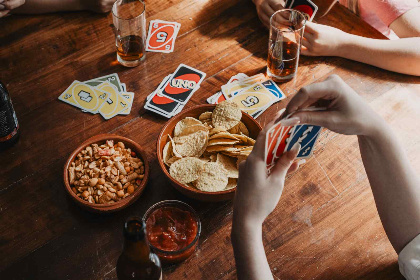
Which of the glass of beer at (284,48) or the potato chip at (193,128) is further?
the glass of beer at (284,48)

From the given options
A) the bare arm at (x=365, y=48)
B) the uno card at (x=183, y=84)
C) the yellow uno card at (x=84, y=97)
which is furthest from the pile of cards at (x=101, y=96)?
the bare arm at (x=365, y=48)

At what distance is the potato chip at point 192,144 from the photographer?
4.47ft

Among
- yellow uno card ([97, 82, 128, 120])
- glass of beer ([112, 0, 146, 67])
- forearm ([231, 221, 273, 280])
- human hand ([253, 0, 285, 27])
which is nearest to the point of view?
forearm ([231, 221, 273, 280])

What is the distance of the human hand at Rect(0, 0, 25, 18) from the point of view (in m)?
1.77

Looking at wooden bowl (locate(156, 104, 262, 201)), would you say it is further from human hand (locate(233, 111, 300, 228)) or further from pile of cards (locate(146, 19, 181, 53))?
pile of cards (locate(146, 19, 181, 53))

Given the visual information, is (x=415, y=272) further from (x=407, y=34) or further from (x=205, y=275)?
(x=407, y=34)

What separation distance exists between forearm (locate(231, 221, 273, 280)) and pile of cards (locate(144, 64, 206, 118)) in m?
0.63

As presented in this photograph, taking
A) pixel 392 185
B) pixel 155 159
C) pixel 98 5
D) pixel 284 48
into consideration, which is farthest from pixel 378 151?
pixel 98 5

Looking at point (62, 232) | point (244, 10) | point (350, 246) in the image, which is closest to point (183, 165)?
point (62, 232)

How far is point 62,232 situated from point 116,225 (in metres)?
0.16

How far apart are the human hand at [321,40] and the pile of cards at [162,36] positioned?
0.55 m

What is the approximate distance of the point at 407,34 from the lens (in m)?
1.85

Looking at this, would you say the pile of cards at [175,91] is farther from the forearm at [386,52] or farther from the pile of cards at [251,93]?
the forearm at [386,52]

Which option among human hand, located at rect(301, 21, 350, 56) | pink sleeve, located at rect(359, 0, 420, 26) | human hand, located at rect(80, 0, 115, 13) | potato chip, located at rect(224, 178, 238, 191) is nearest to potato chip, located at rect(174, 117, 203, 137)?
potato chip, located at rect(224, 178, 238, 191)
